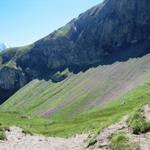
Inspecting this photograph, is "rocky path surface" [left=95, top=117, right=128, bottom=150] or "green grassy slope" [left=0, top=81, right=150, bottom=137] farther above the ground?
"green grassy slope" [left=0, top=81, right=150, bottom=137]

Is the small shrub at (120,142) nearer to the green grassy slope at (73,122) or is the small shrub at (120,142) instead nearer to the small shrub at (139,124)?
the small shrub at (139,124)

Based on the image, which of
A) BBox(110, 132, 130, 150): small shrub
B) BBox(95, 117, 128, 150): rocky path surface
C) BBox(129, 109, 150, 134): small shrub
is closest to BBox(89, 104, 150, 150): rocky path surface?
BBox(95, 117, 128, 150): rocky path surface

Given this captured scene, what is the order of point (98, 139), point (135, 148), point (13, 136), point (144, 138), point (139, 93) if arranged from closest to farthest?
1. point (135, 148)
2. point (144, 138)
3. point (98, 139)
4. point (13, 136)
5. point (139, 93)

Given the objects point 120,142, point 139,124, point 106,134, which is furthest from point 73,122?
point 120,142

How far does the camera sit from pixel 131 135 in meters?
27.1

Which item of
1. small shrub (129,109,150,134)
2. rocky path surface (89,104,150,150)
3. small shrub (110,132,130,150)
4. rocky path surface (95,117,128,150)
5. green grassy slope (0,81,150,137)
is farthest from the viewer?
green grassy slope (0,81,150,137)

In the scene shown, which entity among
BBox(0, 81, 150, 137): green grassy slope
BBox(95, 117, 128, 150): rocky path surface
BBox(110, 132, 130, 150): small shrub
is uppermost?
BBox(0, 81, 150, 137): green grassy slope

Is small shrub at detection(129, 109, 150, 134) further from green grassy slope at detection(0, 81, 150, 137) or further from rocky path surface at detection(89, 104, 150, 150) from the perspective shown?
green grassy slope at detection(0, 81, 150, 137)

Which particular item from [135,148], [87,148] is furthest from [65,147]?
[135,148]

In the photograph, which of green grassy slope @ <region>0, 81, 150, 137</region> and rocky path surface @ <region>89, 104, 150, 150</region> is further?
green grassy slope @ <region>0, 81, 150, 137</region>

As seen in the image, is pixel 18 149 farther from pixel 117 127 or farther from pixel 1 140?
pixel 117 127

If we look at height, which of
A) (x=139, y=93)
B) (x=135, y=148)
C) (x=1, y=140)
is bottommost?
(x=135, y=148)

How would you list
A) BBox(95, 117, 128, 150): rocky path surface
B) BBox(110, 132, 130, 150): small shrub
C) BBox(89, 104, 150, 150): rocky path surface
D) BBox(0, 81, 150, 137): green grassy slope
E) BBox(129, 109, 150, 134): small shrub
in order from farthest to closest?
1. BBox(0, 81, 150, 137): green grassy slope
2. BBox(129, 109, 150, 134): small shrub
3. BBox(95, 117, 128, 150): rocky path surface
4. BBox(89, 104, 150, 150): rocky path surface
5. BBox(110, 132, 130, 150): small shrub

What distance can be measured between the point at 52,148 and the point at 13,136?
643 centimetres
